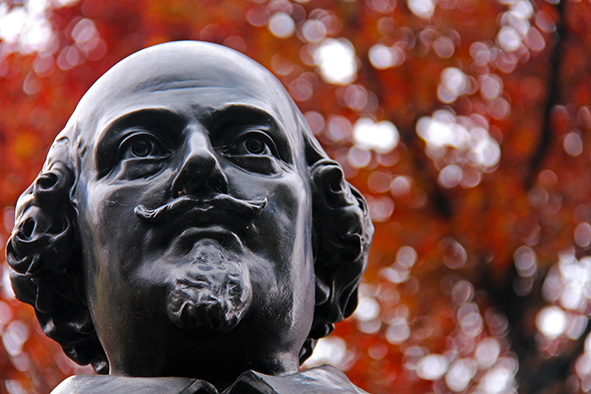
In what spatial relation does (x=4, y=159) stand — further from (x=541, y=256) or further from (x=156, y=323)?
(x=156, y=323)

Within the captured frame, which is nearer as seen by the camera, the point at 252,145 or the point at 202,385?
the point at 202,385

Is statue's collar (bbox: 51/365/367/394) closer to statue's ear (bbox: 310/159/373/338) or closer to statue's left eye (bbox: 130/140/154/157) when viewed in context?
statue's ear (bbox: 310/159/373/338)

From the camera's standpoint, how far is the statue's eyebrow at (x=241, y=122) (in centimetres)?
256

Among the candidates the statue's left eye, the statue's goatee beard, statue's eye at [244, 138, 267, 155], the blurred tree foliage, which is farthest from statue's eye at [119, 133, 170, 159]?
the blurred tree foliage

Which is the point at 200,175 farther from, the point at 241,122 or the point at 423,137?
the point at 423,137

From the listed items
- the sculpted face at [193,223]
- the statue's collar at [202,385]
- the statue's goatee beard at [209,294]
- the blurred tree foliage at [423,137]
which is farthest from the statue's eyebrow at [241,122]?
the blurred tree foliage at [423,137]

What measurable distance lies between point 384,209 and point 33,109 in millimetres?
2919

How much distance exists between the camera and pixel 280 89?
2.91m

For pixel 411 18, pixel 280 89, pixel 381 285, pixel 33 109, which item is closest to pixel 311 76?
pixel 411 18

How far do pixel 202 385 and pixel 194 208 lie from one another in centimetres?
50

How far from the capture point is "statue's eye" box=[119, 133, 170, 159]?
99.0 inches

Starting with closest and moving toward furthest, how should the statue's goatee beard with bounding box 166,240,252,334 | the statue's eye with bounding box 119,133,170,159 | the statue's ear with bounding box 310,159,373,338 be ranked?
the statue's goatee beard with bounding box 166,240,252,334 → the statue's eye with bounding box 119,133,170,159 → the statue's ear with bounding box 310,159,373,338

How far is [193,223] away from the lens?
2365 millimetres

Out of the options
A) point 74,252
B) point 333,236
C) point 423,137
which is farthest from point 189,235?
point 423,137
